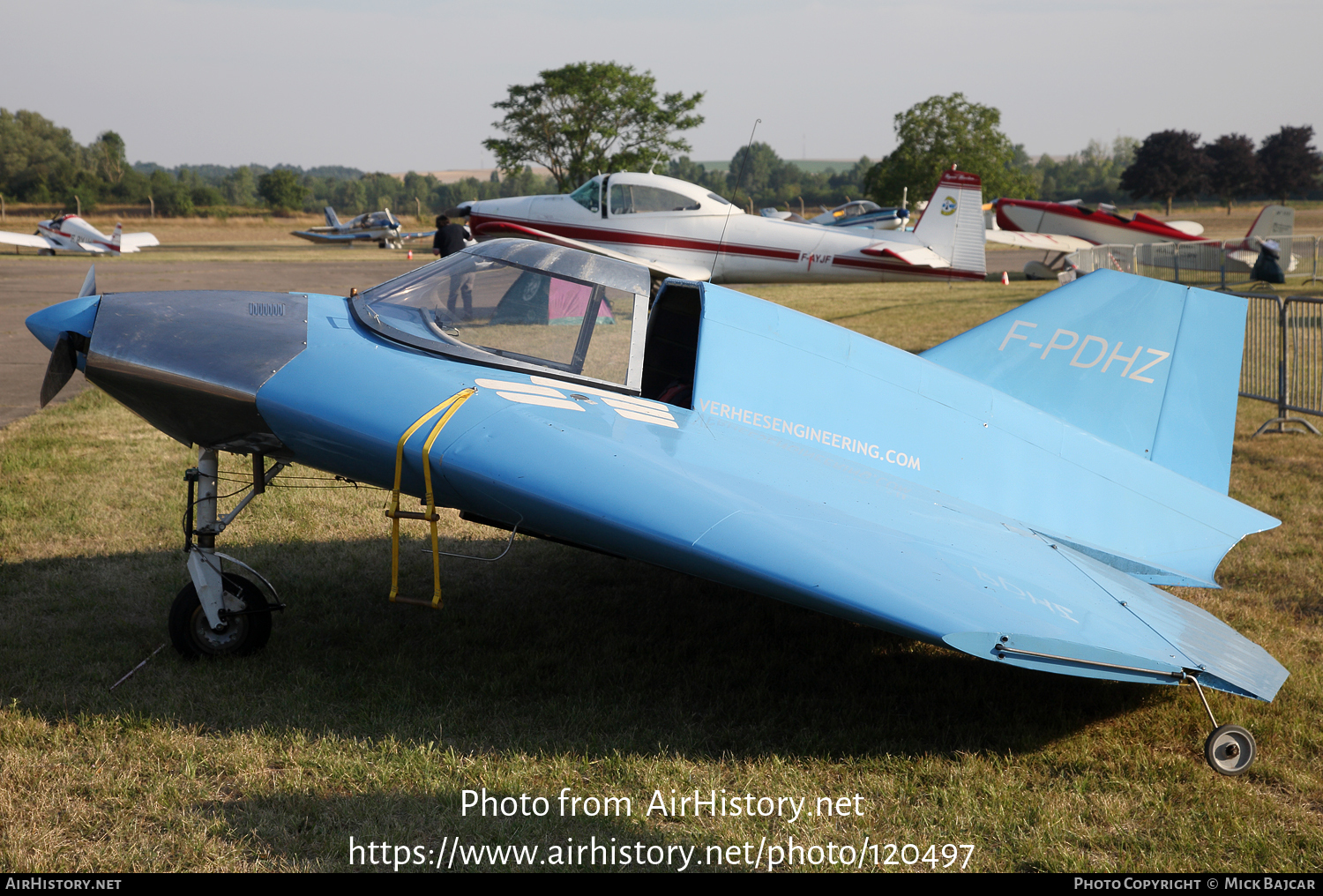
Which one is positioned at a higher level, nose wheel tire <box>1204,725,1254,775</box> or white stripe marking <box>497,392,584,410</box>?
white stripe marking <box>497,392,584,410</box>

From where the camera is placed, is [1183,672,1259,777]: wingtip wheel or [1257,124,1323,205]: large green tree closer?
[1183,672,1259,777]: wingtip wheel

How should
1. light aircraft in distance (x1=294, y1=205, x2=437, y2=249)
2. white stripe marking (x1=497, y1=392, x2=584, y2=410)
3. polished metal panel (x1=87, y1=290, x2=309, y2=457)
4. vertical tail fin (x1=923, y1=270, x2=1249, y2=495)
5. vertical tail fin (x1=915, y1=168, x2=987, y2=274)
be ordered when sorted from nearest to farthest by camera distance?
1. polished metal panel (x1=87, y1=290, x2=309, y2=457)
2. white stripe marking (x1=497, y1=392, x2=584, y2=410)
3. vertical tail fin (x1=923, y1=270, x2=1249, y2=495)
4. vertical tail fin (x1=915, y1=168, x2=987, y2=274)
5. light aircraft in distance (x1=294, y1=205, x2=437, y2=249)

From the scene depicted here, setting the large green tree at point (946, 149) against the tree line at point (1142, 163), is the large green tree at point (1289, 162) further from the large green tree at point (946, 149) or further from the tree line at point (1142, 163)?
the large green tree at point (946, 149)

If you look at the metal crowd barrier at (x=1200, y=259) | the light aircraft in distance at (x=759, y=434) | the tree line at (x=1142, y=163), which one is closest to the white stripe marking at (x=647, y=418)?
the light aircraft in distance at (x=759, y=434)

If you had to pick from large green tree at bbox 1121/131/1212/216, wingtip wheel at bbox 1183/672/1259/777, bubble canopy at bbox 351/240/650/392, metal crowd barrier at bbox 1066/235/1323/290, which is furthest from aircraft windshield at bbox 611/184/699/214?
large green tree at bbox 1121/131/1212/216

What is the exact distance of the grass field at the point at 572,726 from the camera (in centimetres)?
312

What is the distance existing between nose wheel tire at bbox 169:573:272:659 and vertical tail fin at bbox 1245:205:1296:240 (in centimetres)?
3237

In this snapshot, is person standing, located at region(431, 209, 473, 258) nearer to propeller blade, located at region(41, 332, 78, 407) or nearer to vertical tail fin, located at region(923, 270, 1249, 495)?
propeller blade, located at region(41, 332, 78, 407)

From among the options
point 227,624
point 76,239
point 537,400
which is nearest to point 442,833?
point 537,400

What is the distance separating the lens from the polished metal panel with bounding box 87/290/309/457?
366 centimetres

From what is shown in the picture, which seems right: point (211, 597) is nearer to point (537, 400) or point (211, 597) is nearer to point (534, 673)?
point (534, 673)

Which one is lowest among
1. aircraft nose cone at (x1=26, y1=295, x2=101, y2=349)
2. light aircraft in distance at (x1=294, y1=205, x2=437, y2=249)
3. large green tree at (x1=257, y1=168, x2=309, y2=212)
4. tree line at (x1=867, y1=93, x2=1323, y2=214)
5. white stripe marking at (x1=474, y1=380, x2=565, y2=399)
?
white stripe marking at (x1=474, y1=380, x2=565, y2=399)

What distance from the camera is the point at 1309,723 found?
3.98 m

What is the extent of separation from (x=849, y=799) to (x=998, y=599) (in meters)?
1.02
